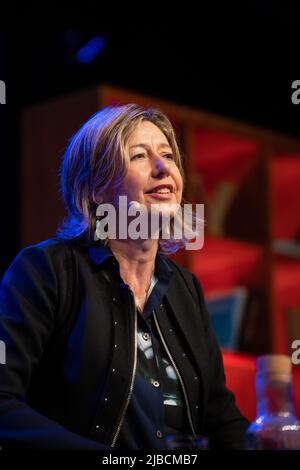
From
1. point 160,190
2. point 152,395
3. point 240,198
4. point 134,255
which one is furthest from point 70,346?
point 240,198

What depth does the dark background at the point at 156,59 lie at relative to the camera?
399 cm

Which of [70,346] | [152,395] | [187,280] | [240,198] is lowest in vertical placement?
[152,395]

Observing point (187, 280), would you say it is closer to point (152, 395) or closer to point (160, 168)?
point (160, 168)

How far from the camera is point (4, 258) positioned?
376cm

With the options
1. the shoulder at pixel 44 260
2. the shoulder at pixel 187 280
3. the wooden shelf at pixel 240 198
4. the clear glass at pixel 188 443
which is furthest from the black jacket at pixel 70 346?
the wooden shelf at pixel 240 198

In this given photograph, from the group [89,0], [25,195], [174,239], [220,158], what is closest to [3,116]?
[25,195]

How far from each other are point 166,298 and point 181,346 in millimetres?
147

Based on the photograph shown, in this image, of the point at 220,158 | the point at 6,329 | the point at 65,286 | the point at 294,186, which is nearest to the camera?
the point at 6,329

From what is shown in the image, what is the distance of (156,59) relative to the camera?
4430mm

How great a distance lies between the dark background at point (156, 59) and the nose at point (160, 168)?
1615 mm

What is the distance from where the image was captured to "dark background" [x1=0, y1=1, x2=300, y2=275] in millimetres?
3986

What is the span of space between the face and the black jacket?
0.59ft

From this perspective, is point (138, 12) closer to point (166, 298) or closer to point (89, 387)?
point (166, 298)

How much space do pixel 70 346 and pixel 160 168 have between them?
1.68 ft
